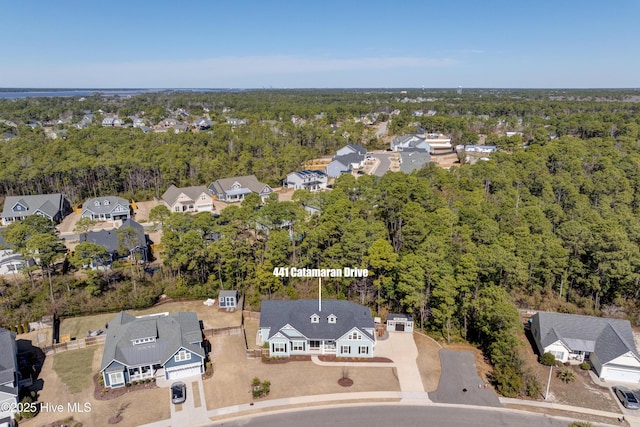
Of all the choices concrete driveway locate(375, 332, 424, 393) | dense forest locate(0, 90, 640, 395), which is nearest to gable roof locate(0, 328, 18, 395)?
dense forest locate(0, 90, 640, 395)

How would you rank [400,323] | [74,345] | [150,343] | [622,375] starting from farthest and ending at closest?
[400,323] < [74,345] < [622,375] < [150,343]

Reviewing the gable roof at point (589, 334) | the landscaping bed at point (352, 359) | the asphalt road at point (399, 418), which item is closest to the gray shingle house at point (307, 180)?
the landscaping bed at point (352, 359)

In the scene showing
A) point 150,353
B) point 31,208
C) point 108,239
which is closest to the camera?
point 150,353

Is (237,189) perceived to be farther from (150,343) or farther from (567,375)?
(567,375)

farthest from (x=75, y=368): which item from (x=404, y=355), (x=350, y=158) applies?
(x=350, y=158)

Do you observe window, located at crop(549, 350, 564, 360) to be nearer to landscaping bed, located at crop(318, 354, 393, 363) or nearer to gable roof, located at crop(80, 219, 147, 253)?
landscaping bed, located at crop(318, 354, 393, 363)

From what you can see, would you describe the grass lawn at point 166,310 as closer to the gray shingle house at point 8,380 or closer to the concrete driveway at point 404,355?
the gray shingle house at point 8,380
